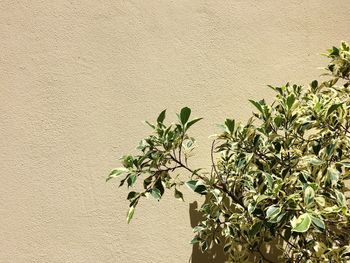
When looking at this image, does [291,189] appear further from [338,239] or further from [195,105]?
[195,105]

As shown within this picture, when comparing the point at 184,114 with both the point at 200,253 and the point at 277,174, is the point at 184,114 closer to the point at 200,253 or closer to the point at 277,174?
the point at 277,174

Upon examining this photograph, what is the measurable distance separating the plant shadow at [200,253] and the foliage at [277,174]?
1.07 ft

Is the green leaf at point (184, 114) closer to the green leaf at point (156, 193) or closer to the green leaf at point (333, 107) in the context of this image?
the green leaf at point (156, 193)

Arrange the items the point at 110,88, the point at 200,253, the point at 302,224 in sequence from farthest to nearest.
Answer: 1. the point at 110,88
2. the point at 200,253
3. the point at 302,224

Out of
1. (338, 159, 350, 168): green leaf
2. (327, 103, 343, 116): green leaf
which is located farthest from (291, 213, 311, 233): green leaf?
(327, 103, 343, 116): green leaf

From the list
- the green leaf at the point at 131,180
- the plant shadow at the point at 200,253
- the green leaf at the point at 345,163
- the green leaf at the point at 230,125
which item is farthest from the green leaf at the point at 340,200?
the plant shadow at the point at 200,253

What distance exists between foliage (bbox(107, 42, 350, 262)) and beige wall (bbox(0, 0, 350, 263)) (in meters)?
0.49

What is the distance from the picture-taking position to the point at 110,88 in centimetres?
208

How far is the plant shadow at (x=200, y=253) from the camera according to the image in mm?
1931


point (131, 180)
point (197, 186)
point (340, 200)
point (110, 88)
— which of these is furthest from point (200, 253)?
point (110, 88)

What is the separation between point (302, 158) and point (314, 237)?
0.35m

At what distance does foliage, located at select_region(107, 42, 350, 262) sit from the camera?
51.2 inches

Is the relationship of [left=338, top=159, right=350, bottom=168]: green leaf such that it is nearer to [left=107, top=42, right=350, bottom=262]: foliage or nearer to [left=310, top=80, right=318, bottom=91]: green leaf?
[left=107, top=42, right=350, bottom=262]: foliage

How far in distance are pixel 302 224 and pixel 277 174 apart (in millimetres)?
353
